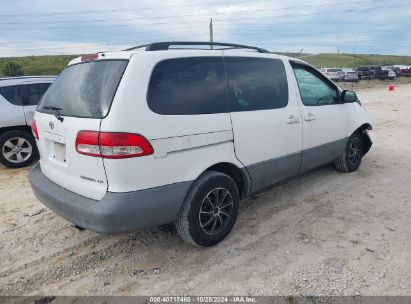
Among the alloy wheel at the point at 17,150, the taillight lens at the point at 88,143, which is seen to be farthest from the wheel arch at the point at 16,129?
the taillight lens at the point at 88,143

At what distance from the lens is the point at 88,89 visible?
2916 millimetres

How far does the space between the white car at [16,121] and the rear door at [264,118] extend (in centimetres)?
470

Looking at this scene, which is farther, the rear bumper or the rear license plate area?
the rear license plate area

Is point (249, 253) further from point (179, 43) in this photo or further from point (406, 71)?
point (406, 71)

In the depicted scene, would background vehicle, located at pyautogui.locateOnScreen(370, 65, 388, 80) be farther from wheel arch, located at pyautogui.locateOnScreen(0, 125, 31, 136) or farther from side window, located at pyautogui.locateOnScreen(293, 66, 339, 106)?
wheel arch, located at pyautogui.locateOnScreen(0, 125, 31, 136)

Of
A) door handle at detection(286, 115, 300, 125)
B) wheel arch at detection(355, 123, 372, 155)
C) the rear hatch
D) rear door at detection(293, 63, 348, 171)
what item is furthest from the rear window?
wheel arch at detection(355, 123, 372, 155)

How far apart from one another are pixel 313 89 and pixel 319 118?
393 mm

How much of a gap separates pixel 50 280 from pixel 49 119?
4.67ft

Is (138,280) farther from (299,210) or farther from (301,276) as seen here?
(299,210)

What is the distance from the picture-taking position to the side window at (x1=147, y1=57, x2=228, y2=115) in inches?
111

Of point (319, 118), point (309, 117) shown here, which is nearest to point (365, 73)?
point (319, 118)

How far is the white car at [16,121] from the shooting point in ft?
20.7

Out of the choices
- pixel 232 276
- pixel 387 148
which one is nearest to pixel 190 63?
pixel 232 276

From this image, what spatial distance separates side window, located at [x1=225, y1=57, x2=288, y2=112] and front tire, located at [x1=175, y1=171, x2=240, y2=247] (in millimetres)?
742
